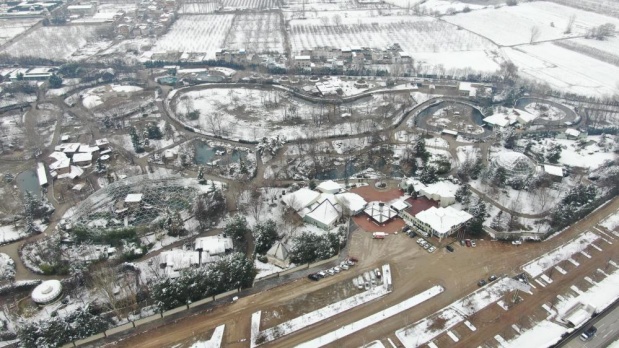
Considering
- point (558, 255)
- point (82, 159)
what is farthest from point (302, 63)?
point (558, 255)

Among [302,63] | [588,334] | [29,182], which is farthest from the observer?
[302,63]

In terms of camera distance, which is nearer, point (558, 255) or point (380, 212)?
point (558, 255)

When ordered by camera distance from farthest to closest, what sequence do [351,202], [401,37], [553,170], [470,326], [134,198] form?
[401,37] → [553,170] → [134,198] → [351,202] → [470,326]

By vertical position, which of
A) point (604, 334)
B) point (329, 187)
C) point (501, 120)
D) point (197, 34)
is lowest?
point (604, 334)

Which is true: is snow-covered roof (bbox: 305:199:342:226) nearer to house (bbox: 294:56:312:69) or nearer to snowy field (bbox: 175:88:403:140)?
snowy field (bbox: 175:88:403:140)

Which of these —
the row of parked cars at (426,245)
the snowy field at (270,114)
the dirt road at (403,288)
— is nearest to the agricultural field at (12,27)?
the snowy field at (270,114)

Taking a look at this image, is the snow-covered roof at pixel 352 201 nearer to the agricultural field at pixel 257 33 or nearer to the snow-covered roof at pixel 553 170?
the snow-covered roof at pixel 553 170

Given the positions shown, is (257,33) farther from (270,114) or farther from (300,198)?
(300,198)
